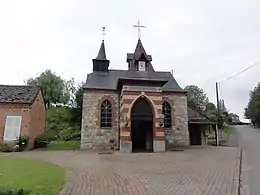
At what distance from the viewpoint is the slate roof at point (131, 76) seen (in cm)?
2336

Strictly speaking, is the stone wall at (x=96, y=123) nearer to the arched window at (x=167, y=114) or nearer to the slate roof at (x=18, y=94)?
the arched window at (x=167, y=114)

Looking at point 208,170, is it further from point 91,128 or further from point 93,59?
point 93,59

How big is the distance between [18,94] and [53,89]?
96.0 ft

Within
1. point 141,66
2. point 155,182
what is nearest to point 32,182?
point 155,182

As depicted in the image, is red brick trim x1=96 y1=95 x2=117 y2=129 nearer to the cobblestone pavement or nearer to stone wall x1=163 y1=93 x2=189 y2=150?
stone wall x1=163 y1=93 x2=189 y2=150

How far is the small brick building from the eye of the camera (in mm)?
23211

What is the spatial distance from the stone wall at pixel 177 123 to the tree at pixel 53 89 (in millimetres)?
30975

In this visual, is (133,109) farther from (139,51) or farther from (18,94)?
(18,94)

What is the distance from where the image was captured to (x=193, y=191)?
7.88 meters

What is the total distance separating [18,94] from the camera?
82.6 feet

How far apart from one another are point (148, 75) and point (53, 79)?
3509 centimetres

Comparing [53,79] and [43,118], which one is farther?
[53,79]

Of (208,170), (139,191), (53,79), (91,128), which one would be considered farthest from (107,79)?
(53,79)

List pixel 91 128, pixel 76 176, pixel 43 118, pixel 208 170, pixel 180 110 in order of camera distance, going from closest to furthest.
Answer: pixel 76 176
pixel 208 170
pixel 91 128
pixel 180 110
pixel 43 118
